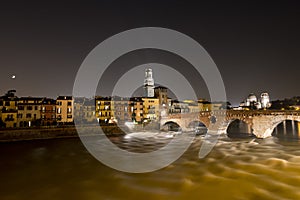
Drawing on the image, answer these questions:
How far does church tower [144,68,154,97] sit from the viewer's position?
97.0m

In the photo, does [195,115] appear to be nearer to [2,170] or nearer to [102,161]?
[102,161]

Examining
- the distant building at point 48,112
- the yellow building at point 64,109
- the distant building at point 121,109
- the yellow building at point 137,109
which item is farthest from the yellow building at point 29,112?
the yellow building at point 137,109

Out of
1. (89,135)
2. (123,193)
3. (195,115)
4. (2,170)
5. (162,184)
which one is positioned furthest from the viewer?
(195,115)

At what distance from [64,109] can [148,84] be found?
45.5 metres

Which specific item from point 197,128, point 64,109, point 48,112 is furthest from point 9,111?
point 197,128

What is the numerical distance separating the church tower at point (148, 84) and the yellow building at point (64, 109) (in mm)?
40799

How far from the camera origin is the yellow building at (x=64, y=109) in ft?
189

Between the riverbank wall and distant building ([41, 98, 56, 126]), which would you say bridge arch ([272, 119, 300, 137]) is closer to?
the riverbank wall

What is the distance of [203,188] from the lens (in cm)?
1225

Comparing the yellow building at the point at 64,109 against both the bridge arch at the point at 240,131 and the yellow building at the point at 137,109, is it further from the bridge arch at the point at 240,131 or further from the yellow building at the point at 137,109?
the bridge arch at the point at 240,131

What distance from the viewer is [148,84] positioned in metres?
98.7

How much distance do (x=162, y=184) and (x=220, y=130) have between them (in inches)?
1265

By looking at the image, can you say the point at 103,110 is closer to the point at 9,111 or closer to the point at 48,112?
the point at 48,112

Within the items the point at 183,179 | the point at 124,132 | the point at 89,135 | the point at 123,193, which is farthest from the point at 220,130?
the point at 123,193
